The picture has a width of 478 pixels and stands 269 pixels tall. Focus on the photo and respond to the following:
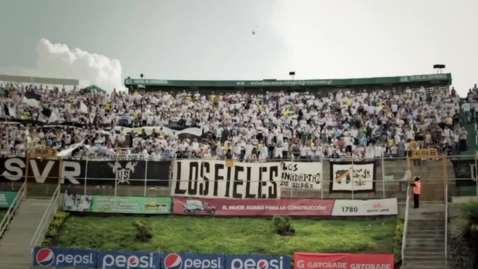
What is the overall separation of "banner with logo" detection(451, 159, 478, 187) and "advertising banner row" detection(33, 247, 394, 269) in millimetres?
6096

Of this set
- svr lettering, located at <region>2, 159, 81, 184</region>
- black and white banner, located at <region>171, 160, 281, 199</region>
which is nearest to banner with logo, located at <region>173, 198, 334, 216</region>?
black and white banner, located at <region>171, 160, 281, 199</region>

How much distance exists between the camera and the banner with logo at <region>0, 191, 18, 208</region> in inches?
1277

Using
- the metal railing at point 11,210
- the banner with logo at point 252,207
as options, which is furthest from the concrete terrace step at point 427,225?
the metal railing at point 11,210

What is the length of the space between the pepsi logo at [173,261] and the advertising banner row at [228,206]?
5.20 m

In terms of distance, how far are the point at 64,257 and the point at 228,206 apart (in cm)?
870

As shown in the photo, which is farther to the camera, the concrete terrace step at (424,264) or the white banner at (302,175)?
the white banner at (302,175)

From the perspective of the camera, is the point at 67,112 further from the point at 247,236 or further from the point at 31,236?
the point at 247,236

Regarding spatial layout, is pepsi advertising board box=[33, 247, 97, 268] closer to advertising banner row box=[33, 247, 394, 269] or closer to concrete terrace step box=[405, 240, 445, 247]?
advertising banner row box=[33, 247, 394, 269]

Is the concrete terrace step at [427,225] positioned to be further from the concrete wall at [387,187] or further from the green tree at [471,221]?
the green tree at [471,221]

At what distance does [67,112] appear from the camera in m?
42.4

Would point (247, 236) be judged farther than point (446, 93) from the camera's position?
No

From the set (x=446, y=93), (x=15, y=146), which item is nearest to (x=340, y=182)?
(x=446, y=93)

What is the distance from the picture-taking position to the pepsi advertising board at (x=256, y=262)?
25734 mm

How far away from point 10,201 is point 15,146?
21.1 feet
